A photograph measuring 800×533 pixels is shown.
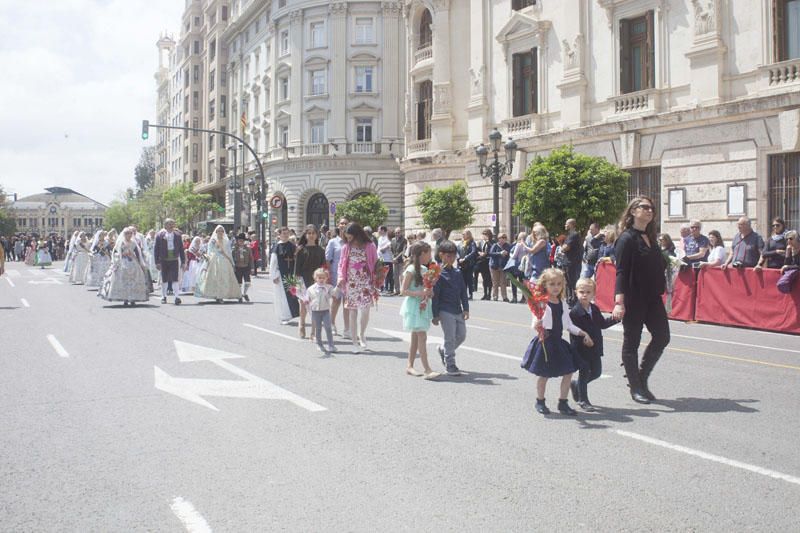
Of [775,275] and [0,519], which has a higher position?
[775,275]

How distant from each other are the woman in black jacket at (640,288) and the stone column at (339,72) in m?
45.9

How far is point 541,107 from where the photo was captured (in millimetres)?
28469

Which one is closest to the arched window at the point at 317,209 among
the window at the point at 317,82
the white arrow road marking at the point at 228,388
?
the window at the point at 317,82

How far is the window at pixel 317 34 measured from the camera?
53312 millimetres

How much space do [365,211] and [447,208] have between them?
15.8 metres

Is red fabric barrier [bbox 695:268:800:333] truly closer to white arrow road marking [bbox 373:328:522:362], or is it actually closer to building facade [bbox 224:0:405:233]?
white arrow road marking [bbox 373:328:522:362]

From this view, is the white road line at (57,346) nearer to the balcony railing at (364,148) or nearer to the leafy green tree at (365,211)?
the leafy green tree at (365,211)

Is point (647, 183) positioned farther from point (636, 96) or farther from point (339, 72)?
point (339, 72)

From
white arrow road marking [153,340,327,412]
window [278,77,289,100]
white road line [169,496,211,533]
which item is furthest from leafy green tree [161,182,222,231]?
white road line [169,496,211,533]

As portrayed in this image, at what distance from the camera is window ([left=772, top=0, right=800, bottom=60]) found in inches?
804

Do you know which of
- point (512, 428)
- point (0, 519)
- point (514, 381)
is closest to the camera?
point (0, 519)

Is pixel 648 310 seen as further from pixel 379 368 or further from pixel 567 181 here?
pixel 567 181

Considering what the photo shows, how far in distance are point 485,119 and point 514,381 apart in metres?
23.7

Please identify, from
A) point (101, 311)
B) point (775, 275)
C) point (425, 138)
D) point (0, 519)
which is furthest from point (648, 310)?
point (425, 138)
